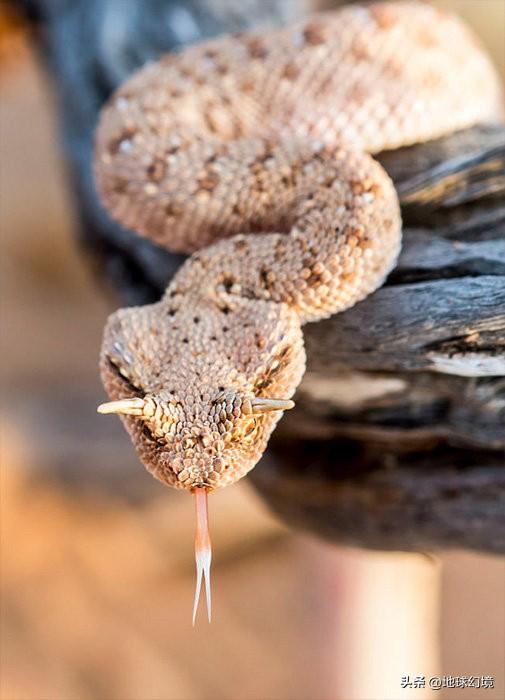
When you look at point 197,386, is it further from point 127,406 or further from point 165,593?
point 165,593

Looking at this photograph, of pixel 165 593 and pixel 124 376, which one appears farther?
pixel 165 593

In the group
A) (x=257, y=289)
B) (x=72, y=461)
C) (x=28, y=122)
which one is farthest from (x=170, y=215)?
(x=28, y=122)

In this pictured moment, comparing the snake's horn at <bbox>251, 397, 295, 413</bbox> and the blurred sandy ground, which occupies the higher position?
the snake's horn at <bbox>251, 397, 295, 413</bbox>

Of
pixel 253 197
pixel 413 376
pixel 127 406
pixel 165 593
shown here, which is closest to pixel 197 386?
pixel 127 406

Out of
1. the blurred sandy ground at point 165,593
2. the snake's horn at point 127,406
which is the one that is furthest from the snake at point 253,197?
the blurred sandy ground at point 165,593

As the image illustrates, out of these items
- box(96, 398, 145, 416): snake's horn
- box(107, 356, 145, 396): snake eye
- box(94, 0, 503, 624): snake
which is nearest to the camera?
box(96, 398, 145, 416): snake's horn

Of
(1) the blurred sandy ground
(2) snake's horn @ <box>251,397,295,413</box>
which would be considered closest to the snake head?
(2) snake's horn @ <box>251,397,295,413</box>

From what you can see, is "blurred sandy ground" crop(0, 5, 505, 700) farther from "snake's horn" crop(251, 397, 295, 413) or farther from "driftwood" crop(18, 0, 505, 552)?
"snake's horn" crop(251, 397, 295, 413)
